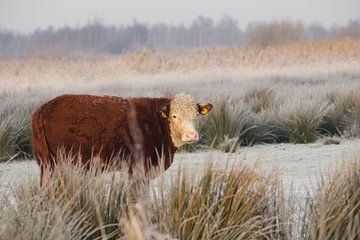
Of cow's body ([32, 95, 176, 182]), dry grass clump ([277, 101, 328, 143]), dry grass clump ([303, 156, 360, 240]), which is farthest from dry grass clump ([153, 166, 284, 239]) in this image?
dry grass clump ([277, 101, 328, 143])

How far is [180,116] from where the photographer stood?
5.96 metres

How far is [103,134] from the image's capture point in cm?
578

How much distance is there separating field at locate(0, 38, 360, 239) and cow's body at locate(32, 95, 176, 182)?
1.25 feet

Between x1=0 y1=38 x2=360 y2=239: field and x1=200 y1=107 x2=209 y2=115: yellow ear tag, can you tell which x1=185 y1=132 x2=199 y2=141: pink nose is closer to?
x1=0 y1=38 x2=360 y2=239: field

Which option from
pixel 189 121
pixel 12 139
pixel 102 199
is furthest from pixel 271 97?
pixel 102 199

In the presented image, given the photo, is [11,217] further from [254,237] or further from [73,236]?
[254,237]

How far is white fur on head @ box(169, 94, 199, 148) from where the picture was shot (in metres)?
5.93

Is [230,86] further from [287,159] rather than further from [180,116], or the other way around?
[180,116]

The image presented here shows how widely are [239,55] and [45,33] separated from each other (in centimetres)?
2850

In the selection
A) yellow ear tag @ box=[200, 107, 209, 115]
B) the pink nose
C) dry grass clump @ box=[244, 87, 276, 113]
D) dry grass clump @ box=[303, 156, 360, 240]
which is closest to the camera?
dry grass clump @ box=[303, 156, 360, 240]

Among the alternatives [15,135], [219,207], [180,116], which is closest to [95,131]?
[180,116]

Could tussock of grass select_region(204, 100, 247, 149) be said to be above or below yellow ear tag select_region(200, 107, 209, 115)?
below

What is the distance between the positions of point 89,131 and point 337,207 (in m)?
2.34

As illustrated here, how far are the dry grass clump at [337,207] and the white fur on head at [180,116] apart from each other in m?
1.76
